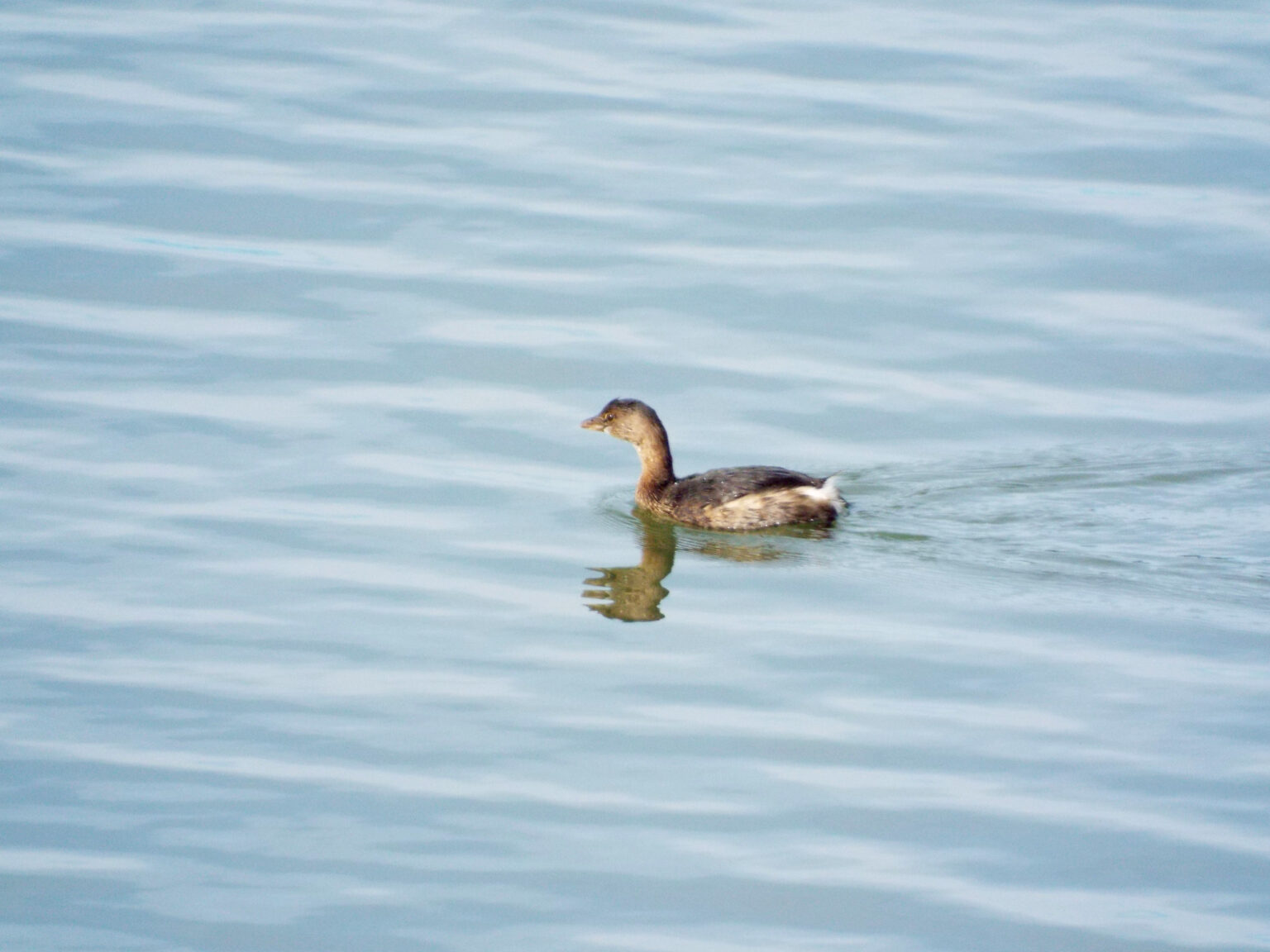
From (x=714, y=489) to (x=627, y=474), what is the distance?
104 cm

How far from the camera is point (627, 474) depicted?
11.5 meters

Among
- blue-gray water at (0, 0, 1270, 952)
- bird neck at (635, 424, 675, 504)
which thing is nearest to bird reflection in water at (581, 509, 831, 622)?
blue-gray water at (0, 0, 1270, 952)

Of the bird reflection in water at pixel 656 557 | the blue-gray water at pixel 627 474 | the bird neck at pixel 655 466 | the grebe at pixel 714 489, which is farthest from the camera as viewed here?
the bird neck at pixel 655 466

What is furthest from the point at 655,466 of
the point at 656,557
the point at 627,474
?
the point at 656,557

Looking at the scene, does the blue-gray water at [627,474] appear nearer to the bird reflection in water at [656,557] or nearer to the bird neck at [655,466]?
the bird reflection in water at [656,557]

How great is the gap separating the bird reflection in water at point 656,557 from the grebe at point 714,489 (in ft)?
0.27

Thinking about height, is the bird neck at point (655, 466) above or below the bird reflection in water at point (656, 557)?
above

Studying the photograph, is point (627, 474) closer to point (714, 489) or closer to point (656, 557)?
point (714, 489)

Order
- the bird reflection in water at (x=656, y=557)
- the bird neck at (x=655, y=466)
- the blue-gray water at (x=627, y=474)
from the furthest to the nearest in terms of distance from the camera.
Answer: the bird neck at (x=655, y=466) < the bird reflection in water at (x=656, y=557) < the blue-gray water at (x=627, y=474)

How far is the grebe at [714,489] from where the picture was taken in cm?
1029

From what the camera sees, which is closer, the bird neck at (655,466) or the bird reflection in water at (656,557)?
the bird reflection in water at (656,557)

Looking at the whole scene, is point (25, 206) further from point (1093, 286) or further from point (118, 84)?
point (1093, 286)

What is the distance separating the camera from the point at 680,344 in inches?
491

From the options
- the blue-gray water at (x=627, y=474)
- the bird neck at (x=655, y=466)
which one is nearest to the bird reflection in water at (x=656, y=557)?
the blue-gray water at (x=627, y=474)
